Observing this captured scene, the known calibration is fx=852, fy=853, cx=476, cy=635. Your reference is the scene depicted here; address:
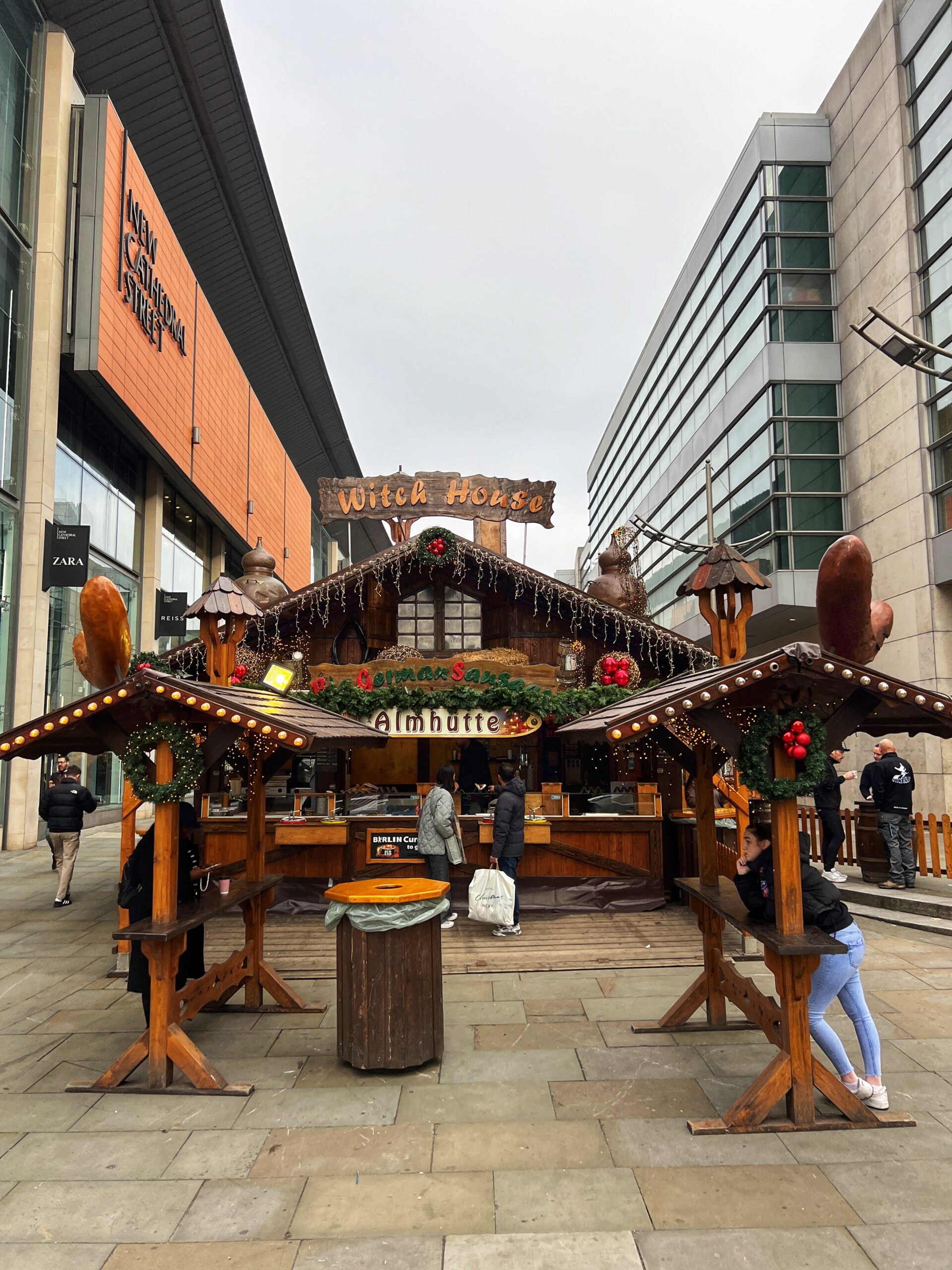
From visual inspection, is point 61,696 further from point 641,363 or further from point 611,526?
point 611,526

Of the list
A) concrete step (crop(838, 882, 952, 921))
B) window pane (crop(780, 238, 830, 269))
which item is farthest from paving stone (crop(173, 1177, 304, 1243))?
window pane (crop(780, 238, 830, 269))

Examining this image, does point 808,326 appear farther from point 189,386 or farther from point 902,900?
point 902,900

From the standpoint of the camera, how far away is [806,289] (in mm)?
28297

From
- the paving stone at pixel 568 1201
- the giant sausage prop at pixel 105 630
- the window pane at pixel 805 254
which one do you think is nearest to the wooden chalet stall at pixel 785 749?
the paving stone at pixel 568 1201

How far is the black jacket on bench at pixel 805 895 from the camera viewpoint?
5.31 metres

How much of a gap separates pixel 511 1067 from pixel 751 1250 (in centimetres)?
245

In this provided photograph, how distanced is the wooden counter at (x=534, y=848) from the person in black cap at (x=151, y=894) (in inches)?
180

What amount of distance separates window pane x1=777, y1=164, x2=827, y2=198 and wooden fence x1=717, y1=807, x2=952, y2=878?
22907mm

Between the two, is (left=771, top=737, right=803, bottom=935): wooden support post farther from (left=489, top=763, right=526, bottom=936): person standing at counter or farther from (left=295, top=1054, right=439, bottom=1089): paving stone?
(left=489, top=763, right=526, bottom=936): person standing at counter

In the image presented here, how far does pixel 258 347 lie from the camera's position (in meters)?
36.9

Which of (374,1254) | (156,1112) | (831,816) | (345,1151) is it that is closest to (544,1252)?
(374,1254)

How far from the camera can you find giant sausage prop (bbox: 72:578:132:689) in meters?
6.50

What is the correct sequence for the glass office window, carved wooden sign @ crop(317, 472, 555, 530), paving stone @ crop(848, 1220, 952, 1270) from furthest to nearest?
the glass office window
carved wooden sign @ crop(317, 472, 555, 530)
paving stone @ crop(848, 1220, 952, 1270)

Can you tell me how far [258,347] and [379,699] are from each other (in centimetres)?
2925
